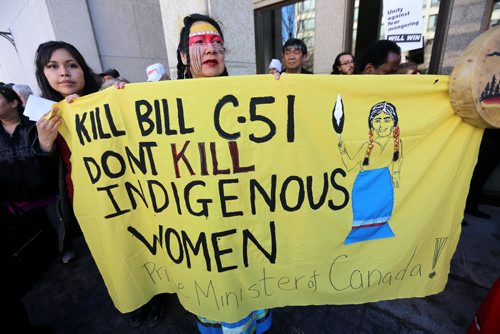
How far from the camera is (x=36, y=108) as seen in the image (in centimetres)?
136

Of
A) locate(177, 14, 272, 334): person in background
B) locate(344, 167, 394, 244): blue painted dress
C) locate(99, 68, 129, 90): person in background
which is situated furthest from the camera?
locate(99, 68, 129, 90): person in background

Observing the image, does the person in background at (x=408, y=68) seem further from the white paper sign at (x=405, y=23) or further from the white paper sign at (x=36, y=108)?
the white paper sign at (x=36, y=108)

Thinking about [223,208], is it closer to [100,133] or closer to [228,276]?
[228,276]

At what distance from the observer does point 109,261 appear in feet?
4.79

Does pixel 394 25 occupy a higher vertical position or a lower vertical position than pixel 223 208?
higher

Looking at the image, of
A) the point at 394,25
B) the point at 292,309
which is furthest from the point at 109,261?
the point at 394,25

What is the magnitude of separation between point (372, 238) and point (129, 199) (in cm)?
141

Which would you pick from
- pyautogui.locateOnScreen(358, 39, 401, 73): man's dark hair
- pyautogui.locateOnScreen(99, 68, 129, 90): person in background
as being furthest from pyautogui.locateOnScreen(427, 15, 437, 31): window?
pyautogui.locateOnScreen(99, 68, 129, 90): person in background

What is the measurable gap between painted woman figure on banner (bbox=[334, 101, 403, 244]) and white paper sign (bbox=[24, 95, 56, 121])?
161cm

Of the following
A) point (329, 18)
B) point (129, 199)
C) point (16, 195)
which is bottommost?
point (16, 195)

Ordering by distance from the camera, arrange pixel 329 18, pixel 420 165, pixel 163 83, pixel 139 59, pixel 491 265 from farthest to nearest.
Answer: pixel 139 59, pixel 329 18, pixel 491 265, pixel 420 165, pixel 163 83

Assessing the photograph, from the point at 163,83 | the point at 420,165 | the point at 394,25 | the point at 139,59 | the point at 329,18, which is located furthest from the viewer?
the point at 139,59

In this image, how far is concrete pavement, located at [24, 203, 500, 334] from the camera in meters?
1.82

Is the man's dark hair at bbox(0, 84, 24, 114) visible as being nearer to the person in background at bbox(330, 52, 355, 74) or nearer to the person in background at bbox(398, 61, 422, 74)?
the person in background at bbox(330, 52, 355, 74)
